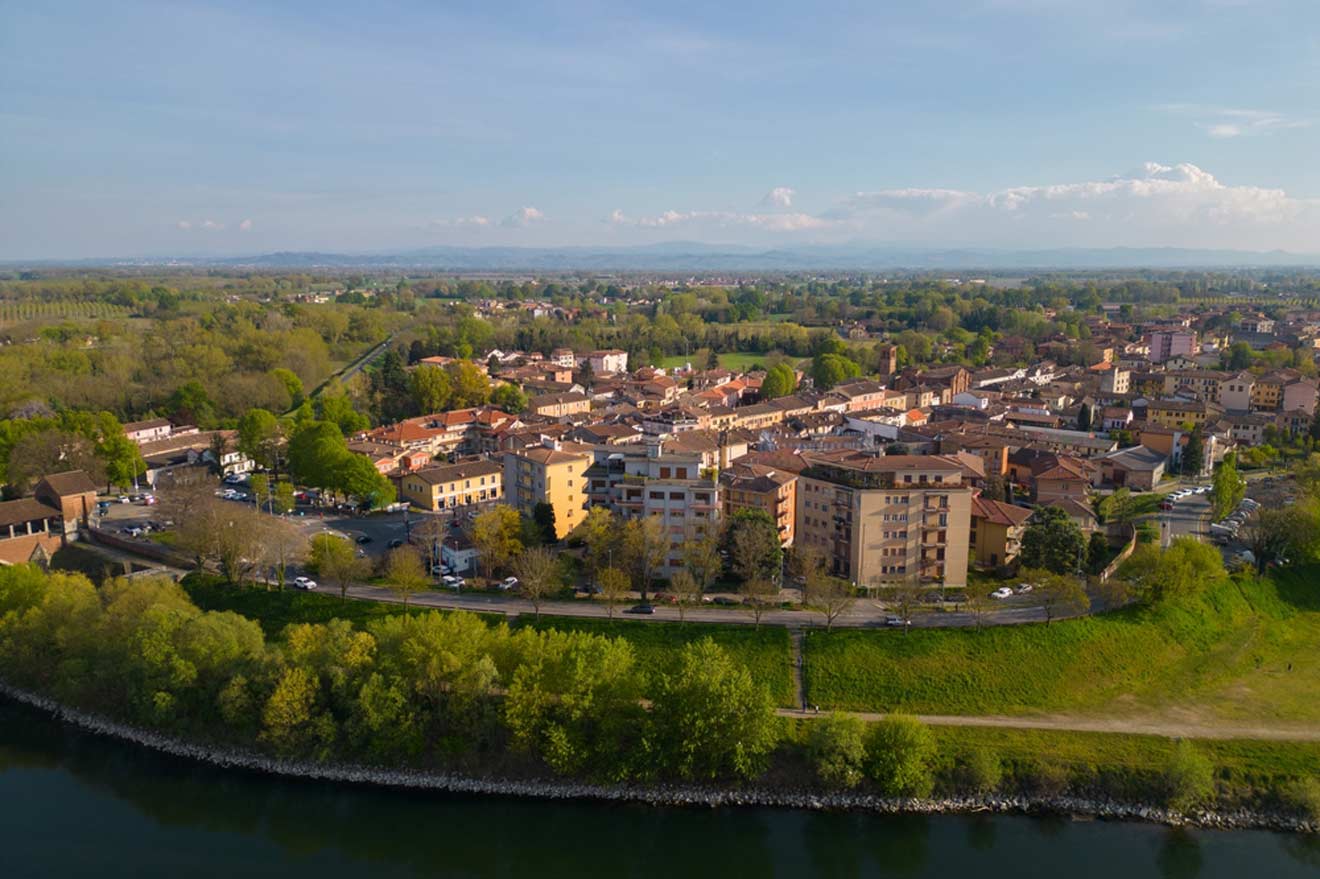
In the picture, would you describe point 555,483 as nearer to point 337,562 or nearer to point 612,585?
point 612,585

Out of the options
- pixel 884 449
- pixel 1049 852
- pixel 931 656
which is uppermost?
pixel 884 449

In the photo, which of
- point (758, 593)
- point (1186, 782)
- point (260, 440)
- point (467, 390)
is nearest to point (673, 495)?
point (758, 593)

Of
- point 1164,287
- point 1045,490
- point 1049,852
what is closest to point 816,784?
point 1049,852

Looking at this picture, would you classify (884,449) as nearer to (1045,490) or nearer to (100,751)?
(1045,490)

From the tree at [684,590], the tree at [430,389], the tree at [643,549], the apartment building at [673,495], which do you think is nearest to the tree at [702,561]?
the tree at [684,590]

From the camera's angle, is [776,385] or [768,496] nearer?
[768,496]

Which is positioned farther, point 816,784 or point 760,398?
point 760,398
